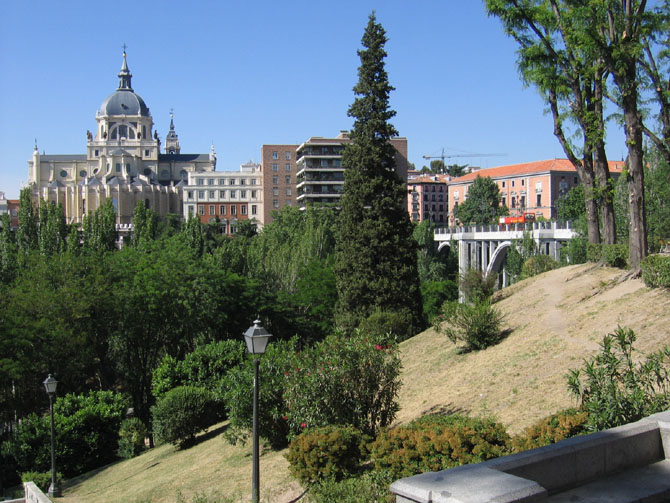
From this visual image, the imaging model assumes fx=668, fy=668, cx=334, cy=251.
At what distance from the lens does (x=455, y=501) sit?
435 centimetres

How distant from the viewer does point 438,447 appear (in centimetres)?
856

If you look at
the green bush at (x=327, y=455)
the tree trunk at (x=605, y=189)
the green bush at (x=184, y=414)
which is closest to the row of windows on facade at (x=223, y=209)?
the green bush at (x=184, y=414)

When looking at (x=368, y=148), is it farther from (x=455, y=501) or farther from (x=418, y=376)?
(x=455, y=501)

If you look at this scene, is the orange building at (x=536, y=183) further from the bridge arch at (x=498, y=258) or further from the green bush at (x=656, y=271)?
the green bush at (x=656, y=271)

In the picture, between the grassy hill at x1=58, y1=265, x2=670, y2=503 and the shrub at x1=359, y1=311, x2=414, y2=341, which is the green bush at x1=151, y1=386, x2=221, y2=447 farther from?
the shrub at x1=359, y1=311, x2=414, y2=341

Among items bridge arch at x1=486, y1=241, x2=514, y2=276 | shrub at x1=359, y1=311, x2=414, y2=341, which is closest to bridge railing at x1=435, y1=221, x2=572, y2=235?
bridge arch at x1=486, y1=241, x2=514, y2=276

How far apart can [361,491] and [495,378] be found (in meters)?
6.15

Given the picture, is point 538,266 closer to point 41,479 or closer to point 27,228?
point 41,479

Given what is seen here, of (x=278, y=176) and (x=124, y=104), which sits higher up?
(x=124, y=104)

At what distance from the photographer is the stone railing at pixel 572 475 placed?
4.51m

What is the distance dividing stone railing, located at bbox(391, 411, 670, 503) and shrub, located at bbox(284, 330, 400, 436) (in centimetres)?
593

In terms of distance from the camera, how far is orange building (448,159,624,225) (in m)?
86.2

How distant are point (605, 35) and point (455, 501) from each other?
17.0 meters

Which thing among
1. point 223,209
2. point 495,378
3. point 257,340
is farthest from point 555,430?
point 223,209
